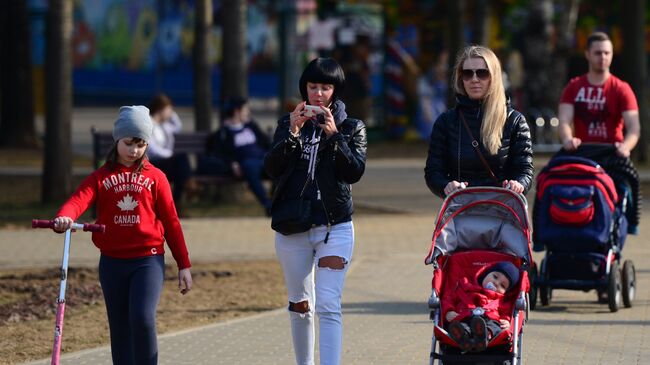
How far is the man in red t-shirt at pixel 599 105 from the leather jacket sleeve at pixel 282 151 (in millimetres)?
3938

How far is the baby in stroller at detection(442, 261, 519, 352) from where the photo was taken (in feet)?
22.7

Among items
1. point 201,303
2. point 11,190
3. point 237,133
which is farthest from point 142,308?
point 11,190

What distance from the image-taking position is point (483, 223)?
24.9 ft

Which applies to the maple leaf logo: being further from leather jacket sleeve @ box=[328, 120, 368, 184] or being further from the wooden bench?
the wooden bench

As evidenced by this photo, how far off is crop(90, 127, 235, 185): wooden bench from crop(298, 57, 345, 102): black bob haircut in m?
9.56

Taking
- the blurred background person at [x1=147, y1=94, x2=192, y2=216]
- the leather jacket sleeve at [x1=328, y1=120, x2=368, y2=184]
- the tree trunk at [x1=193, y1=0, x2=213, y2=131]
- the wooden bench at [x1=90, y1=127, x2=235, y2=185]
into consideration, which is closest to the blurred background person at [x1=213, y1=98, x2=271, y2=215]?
the wooden bench at [x1=90, y1=127, x2=235, y2=185]

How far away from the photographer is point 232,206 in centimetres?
1858

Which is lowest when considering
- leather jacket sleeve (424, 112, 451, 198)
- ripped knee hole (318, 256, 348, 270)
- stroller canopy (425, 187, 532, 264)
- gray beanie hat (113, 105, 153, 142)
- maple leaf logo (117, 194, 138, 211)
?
ripped knee hole (318, 256, 348, 270)

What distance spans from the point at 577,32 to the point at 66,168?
87.3 ft

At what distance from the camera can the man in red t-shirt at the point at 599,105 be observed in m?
10.9

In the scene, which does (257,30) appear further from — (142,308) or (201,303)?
(142,308)

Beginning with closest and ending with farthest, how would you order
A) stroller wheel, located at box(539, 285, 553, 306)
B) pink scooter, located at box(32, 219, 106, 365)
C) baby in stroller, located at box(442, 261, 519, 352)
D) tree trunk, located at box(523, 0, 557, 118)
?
pink scooter, located at box(32, 219, 106, 365), baby in stroller, located at box(442, 261, 519, 352), stroller wheel, located at box(539, 285, 553, 306), tree trunk, located at box(523, 0, 557, 118)

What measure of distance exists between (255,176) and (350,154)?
9540mm

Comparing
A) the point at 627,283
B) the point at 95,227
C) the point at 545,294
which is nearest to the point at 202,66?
the point at 545,294
